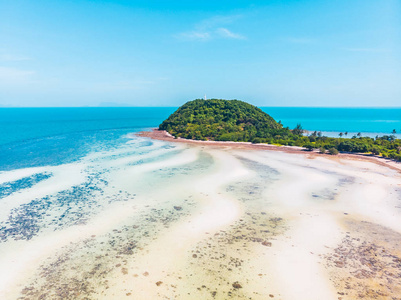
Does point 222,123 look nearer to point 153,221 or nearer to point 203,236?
point 153,221

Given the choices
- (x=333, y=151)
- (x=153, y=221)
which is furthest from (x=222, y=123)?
(x=153, y=221)

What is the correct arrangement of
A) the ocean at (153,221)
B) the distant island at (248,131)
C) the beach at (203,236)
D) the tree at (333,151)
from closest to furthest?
the beach at (203,236)
the ocean at (153,221)
the tree at (333,151)
the distant island at (248,131)

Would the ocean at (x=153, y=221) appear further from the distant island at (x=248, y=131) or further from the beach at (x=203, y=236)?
the distant island at (x=248, y=131)

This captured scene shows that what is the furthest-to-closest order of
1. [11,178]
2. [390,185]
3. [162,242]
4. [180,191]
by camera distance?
[11,178], [390,185], [180,191], [162,242]

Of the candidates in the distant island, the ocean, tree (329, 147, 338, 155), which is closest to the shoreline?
tree (329, 147, 338, 155)

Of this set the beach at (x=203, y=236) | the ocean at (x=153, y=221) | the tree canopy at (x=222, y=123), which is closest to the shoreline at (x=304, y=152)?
the tree canopy at (x=222, y=123)

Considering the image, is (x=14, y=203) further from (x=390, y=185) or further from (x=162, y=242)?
(x=390, y=185)

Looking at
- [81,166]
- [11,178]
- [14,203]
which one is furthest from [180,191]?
[11,178]
